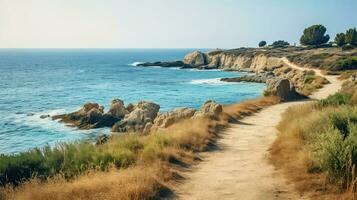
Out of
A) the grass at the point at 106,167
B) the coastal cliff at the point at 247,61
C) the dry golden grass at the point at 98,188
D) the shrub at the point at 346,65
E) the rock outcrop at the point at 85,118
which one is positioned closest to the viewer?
the dry golden grass at the point at 98,188

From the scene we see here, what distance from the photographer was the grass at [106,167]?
831 cm

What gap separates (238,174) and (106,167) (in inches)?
136

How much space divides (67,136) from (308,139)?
22165 mm

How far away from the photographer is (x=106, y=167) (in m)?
10.5

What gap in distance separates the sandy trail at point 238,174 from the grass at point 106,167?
0.53 metres

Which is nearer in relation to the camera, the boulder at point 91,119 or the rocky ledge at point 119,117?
the rocky ledge at point 119,117

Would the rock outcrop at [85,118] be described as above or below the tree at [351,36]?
below

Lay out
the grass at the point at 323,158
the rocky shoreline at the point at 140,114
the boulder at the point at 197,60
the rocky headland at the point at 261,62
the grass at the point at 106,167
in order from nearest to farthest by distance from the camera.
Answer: the grass at the point at 106,167, the grass at the point at 323,158, the rocky shoreline at the point at 140,114, the rocky headland at the point at 261,62, the boulder at the point at 197,60

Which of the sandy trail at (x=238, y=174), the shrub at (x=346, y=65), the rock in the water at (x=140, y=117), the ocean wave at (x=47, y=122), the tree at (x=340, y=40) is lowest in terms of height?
the ocean wave at (x=47, y=122)

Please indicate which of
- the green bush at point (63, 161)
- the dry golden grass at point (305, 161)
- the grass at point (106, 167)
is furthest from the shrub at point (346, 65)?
the green bush at point (63, 161)

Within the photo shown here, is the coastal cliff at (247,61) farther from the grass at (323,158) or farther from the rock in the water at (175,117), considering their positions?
the grass at (323,158)

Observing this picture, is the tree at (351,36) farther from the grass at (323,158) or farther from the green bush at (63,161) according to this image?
the green bush at (63,161)

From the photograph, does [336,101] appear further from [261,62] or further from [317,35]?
[317,35]

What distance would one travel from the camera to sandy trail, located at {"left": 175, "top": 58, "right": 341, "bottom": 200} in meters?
9.01
